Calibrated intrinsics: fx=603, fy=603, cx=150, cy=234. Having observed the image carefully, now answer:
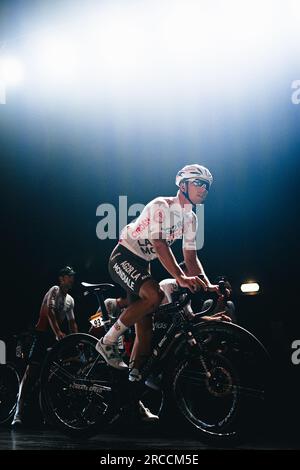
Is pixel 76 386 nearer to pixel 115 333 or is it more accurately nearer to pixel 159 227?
pixel 115 333

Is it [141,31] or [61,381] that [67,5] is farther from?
[61,381]

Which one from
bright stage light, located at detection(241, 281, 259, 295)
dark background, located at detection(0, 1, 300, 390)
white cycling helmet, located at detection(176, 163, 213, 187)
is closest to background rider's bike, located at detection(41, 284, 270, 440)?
white cycling helmet, located at detection(176, 163, 213, 187)

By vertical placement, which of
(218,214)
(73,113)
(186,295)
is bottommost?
(186,295)

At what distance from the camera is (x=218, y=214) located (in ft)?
25.3

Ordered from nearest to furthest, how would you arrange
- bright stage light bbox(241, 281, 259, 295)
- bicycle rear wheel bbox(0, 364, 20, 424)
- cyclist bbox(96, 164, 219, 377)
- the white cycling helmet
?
1. cyclist bbox(96, 164, 219, 377)
2. the white cycling helmet
3. bicycle rear wheel bbox(0, 364, 20, 424)
4. bright stage light bbox(241, 281, 259, 295)

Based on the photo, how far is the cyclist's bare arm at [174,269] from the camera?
3221 mm

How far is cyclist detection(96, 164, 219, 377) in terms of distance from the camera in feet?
11.0

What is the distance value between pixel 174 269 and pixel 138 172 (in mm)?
4113

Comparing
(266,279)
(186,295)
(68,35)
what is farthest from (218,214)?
(186,295)

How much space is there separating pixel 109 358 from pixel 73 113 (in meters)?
3.75

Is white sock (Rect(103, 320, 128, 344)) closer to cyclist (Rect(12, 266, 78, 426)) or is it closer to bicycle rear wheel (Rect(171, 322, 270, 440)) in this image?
bicycle rear wheel (Rect(171, 322, 270, 440))

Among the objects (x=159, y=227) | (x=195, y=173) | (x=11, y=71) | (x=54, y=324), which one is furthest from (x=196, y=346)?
(x=11, y=71)

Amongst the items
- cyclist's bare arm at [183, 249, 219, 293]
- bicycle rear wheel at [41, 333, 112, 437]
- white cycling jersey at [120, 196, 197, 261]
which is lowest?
bicycle rear wheel at [41, 333, 112, 437]

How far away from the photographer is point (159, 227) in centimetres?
341
